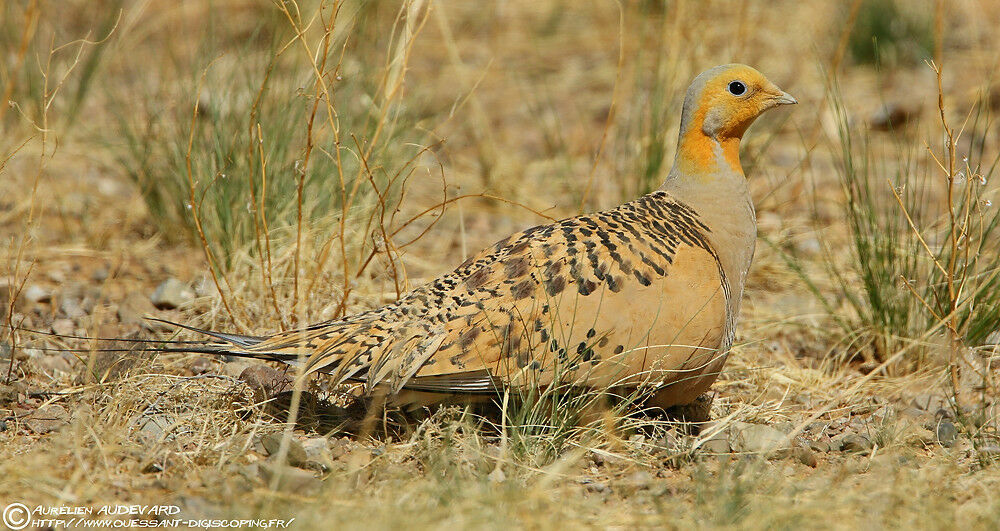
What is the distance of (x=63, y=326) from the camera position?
4637mm

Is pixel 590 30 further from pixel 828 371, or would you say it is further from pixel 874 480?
pixel 874 480

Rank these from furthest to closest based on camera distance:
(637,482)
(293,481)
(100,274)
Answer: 1. (100,274)
2. (637,482)
3. (293,481)

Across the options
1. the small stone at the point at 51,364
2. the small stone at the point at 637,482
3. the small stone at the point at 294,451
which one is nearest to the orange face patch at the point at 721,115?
the small stone at the point at 637,482

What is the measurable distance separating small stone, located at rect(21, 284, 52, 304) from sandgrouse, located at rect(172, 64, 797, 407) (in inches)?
67.2

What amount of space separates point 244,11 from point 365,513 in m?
7.20

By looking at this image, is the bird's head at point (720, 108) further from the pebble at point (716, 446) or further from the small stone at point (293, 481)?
the small stone at point (293, 481)

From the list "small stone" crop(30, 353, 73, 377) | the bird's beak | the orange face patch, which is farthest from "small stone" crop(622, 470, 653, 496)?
"small stone" crop(30, 353, 73, 377)

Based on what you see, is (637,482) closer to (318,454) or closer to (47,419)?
(318,454)

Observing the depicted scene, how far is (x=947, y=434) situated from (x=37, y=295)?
403 cm

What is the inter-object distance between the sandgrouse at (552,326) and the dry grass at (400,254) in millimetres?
167

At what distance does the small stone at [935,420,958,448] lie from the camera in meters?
3.74

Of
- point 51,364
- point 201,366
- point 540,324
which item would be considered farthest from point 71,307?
point 540,324

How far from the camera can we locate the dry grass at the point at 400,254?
10.1 ft

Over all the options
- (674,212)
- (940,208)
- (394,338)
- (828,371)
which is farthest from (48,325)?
(940,208)
